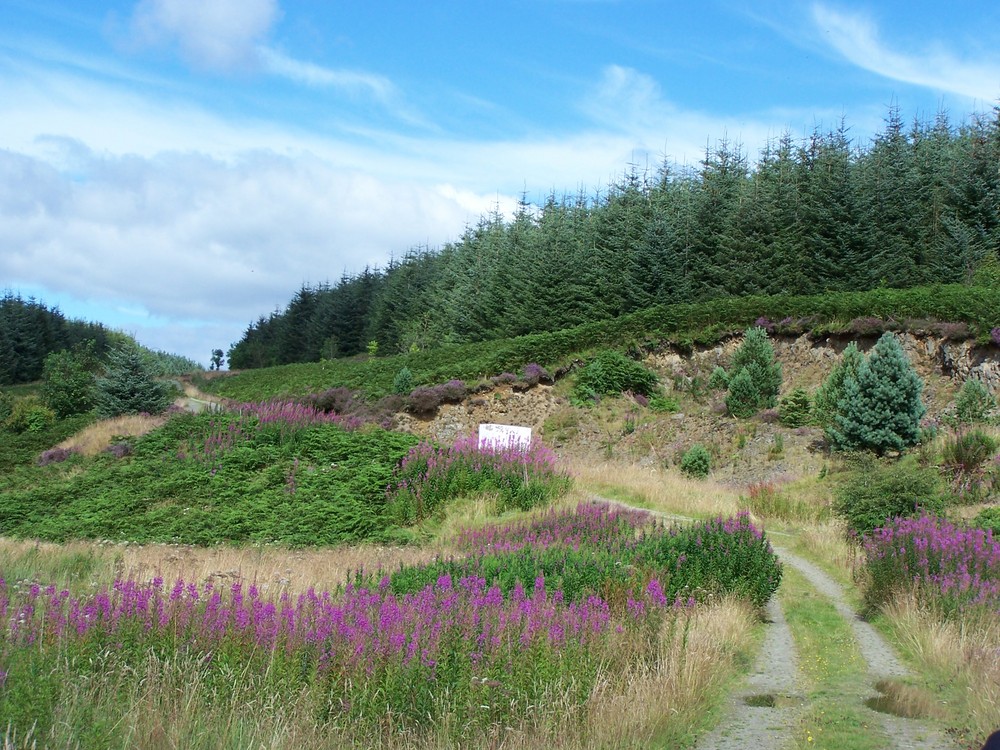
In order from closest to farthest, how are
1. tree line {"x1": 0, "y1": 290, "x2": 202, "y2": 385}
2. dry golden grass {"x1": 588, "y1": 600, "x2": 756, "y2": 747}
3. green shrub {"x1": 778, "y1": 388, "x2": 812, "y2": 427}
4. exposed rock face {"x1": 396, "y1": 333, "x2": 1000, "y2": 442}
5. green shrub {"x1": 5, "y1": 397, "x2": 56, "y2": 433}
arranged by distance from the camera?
dry golden grass {"x1": 588, "y1": 600, "x2": 756, "y2": 747} < green shrub {"x1": 778, "y1": 388, "x2": 812, "y2": 427} < exposed rock face {"x1": 396, "y1": 333, "x2": 1000, "y2": 442} < green shrub {"x1": 5, "y1": 397, "x2": 56, "y2": 433} < tree line {"x1": 0, "y1": 290, "x2": 202, "y2": 385}

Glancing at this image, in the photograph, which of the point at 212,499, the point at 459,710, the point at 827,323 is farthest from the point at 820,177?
the point at 459,710

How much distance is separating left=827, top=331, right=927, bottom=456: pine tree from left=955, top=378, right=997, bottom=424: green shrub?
7.85 feet

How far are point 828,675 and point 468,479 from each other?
9.64 meters

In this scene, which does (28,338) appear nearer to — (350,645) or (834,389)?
(834,389)

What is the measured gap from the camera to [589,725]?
17.5 ft

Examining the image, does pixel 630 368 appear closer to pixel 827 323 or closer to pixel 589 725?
pixel 827 323

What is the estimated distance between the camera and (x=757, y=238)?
135 feet

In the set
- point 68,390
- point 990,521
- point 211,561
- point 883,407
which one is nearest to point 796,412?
point 883,407

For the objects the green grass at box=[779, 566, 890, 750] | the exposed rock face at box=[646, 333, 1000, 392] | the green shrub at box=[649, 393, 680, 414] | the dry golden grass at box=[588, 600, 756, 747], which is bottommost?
the green grass at box=[779, 566, 890, 750]

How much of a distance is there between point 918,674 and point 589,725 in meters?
3.44

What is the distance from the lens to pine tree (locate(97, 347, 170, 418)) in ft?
95.0

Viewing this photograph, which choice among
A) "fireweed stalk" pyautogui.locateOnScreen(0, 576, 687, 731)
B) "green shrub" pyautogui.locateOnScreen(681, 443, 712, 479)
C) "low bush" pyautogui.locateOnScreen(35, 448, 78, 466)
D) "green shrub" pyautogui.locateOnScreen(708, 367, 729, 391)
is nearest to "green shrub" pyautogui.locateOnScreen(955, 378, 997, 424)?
"green shrub" pyautogui.locateOnScreen(681, 443, 712, 479)

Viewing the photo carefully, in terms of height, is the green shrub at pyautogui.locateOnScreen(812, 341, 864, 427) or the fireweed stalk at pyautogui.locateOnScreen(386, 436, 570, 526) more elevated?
the green shrub at pyautogui.locateOnScreen(812, 341, 864, 427)

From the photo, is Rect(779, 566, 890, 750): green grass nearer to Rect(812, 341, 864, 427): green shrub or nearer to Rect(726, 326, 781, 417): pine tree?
Rect(812, 341, 864, 427): green shrub
